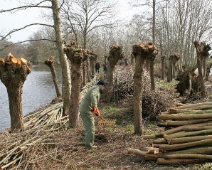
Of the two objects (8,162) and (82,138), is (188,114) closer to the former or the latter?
(82,138)

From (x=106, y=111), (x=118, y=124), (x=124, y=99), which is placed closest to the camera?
(x=118, y=124)

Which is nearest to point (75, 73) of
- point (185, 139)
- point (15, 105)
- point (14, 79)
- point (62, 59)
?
point (14, 79)

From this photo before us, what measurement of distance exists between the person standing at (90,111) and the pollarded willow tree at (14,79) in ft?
7.29

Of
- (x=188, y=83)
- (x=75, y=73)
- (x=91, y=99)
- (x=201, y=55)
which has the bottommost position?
(x=188, y=83)

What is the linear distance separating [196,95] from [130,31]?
185 ft

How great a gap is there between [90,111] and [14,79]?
8.36 feet

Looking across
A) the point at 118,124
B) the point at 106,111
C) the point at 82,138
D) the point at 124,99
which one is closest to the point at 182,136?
the point at 82,138

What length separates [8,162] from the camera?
7.38m

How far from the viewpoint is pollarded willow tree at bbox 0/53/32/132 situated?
30.3ft

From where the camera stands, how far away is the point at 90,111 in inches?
342

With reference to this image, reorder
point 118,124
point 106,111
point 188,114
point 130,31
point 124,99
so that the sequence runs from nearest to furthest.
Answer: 1. point 188,114
2. point 118,124
3. point 106,111
4. point 124,99
5. point 130,31

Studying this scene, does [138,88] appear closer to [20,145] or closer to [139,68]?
[139,68]

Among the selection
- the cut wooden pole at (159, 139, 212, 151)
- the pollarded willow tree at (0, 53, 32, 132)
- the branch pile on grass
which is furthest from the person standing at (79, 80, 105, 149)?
the cut wooden pole at (159, 139, 212, 151)

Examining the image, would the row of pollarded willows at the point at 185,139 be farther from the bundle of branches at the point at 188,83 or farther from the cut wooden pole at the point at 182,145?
the bundle of branches at the point at 188,83
